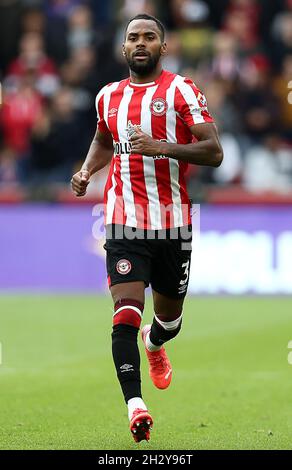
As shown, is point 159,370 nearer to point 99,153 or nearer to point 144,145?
point 99,153

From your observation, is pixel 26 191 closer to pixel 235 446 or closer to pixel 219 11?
pixel 219 11

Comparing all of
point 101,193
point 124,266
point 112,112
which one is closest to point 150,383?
point 124,266

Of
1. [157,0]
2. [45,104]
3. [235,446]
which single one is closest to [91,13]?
[157,0]

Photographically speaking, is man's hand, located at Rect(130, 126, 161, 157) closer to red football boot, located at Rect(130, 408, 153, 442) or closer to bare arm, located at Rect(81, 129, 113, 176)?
bare arm, located at Rect(81, 129, 113, 176)

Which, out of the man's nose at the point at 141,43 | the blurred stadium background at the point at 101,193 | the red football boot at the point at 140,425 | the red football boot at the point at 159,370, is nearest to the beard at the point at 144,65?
the man's nose at the point at 141,43

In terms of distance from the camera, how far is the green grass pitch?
6613mm

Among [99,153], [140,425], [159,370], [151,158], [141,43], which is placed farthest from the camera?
[159,370]

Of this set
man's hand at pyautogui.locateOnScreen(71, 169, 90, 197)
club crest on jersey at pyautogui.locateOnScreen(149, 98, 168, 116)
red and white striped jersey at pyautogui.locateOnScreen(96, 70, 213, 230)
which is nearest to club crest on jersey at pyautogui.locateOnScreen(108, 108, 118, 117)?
red and white striped jersey at pyautogui.locateOnScreen(96, 70, 213, 230)

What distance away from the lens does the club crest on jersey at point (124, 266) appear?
6650mm

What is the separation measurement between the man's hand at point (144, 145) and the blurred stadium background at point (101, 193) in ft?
7.65

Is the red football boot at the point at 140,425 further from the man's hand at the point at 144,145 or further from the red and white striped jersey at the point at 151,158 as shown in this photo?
the man's hand at the point at 144,145

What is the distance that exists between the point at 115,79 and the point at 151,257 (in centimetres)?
998

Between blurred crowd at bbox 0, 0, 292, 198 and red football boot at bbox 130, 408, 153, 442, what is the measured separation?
952 cm

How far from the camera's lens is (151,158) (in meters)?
6.91
